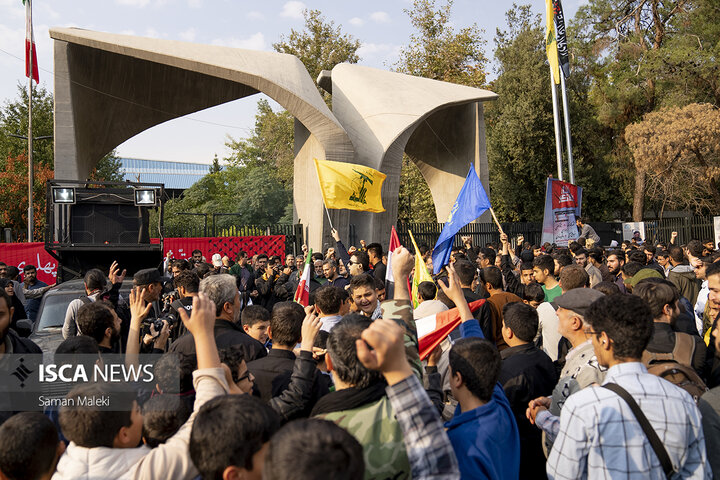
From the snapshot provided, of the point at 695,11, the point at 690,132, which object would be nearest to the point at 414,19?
the point at 695,11

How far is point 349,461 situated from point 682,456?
4.87ft

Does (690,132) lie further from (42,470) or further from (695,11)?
(42,470)

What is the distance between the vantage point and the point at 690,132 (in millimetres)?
24141

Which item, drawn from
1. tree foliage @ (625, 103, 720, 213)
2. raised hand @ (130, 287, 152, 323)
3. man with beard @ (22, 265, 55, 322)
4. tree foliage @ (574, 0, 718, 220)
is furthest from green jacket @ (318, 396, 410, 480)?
tree foliage @ (574, 0, 718, 220)

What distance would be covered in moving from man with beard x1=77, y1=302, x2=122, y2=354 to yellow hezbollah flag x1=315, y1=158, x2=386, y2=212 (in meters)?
7.45

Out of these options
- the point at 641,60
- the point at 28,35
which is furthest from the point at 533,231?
the point at 28,35

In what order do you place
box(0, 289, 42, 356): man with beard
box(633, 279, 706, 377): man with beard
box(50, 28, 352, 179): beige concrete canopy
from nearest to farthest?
box(633, 279, 706, 377): man with beard < box(0, 289, 42, 356): man with beard < box(50, 28, 352, 179): beige concrete canopy

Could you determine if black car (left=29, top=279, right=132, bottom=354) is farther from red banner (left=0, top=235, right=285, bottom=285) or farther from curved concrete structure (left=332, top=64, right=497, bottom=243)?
curved concrete structure (left=332, top=64, right=497, bottom=243)

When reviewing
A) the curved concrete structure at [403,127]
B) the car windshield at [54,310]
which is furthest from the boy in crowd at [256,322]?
the curved concrete structure at [403,127]

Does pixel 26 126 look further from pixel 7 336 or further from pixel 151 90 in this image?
pixel 7 336

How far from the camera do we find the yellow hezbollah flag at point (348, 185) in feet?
38.2

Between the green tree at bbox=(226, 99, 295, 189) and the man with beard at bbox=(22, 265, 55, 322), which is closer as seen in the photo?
the man with beard at bbox=(22, 265, 55, 322)

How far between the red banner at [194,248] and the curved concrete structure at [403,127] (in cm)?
292

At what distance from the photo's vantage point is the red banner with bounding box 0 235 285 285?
17453mm
